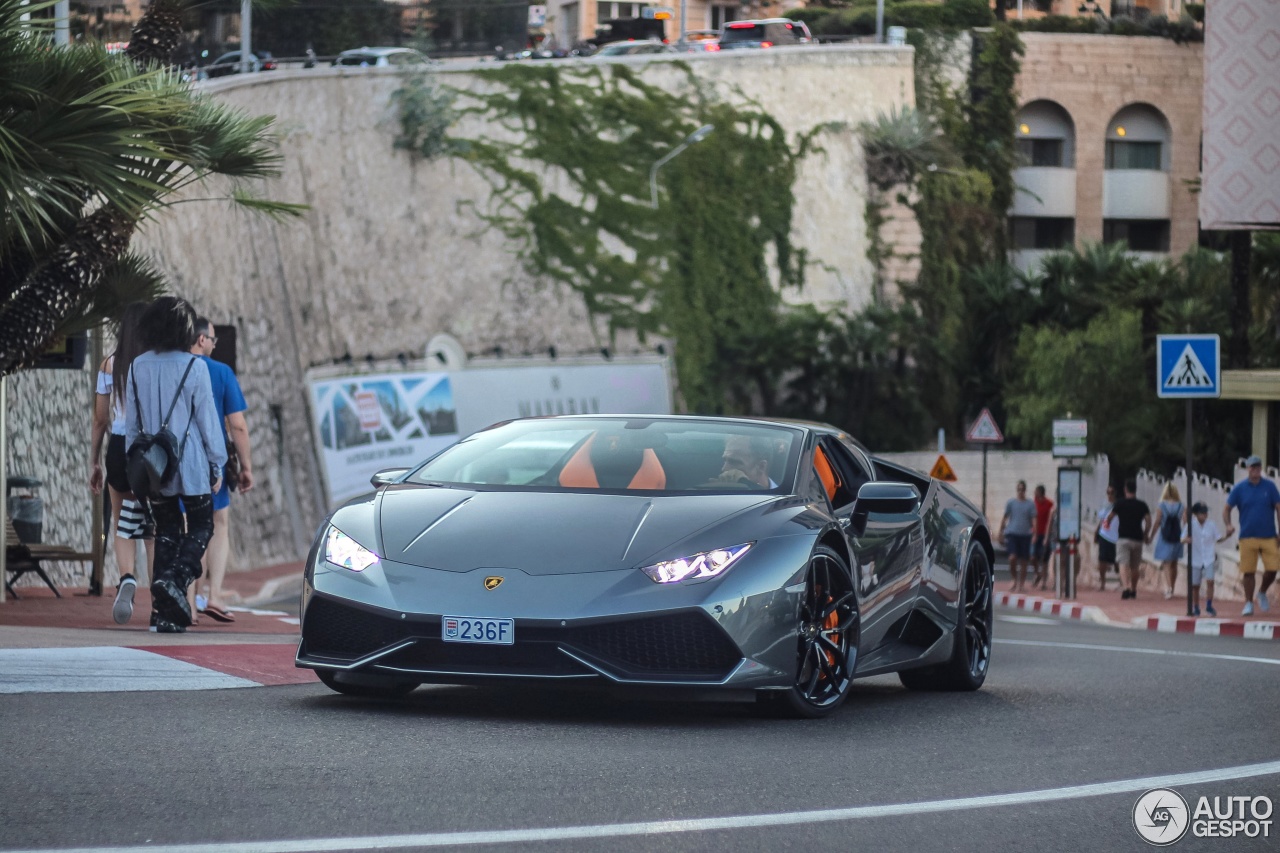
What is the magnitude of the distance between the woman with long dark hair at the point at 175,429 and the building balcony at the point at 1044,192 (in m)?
56.6

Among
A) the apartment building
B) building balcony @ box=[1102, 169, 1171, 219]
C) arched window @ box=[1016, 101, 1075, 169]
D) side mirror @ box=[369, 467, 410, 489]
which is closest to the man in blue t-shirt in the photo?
side mirror @ box=[369, 467, 410, 489]

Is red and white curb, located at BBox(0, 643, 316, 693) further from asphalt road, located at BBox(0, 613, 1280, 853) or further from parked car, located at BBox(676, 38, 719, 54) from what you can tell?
parked car, located at BBox(676, 38, 719, 54)

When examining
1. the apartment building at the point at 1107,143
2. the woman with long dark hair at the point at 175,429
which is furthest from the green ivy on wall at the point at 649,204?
the woman with long dark hair at the point at 175,429

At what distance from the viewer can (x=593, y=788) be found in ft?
18.0

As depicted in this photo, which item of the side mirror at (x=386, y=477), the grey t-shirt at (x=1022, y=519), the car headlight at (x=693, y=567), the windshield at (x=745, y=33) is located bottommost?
the grey t-shirt at (x=1022, y=519)

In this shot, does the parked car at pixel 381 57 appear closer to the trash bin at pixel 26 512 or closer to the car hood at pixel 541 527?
the trash bin at pixel 26 512

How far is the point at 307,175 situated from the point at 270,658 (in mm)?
39288

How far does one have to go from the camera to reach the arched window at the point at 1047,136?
65.9 metres

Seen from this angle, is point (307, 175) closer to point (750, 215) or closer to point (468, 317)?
point (468, 317)

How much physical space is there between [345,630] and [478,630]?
581 millimetres

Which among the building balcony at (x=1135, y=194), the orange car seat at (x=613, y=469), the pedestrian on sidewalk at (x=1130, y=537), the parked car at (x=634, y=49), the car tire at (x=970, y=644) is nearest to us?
the orange car seat at (x=613, y=469)

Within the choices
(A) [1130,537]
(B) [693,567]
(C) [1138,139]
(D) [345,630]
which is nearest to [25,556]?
(D) [345,630]

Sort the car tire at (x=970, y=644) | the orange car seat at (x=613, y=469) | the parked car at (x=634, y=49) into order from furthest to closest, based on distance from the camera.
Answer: the parked car at (x=634, y=49) < the car tire at (x=970, y=644) < the orange car seat at (x=613, y=469)

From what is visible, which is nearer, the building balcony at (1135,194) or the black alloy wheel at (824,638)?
the black alloy wheel at (824,638)
